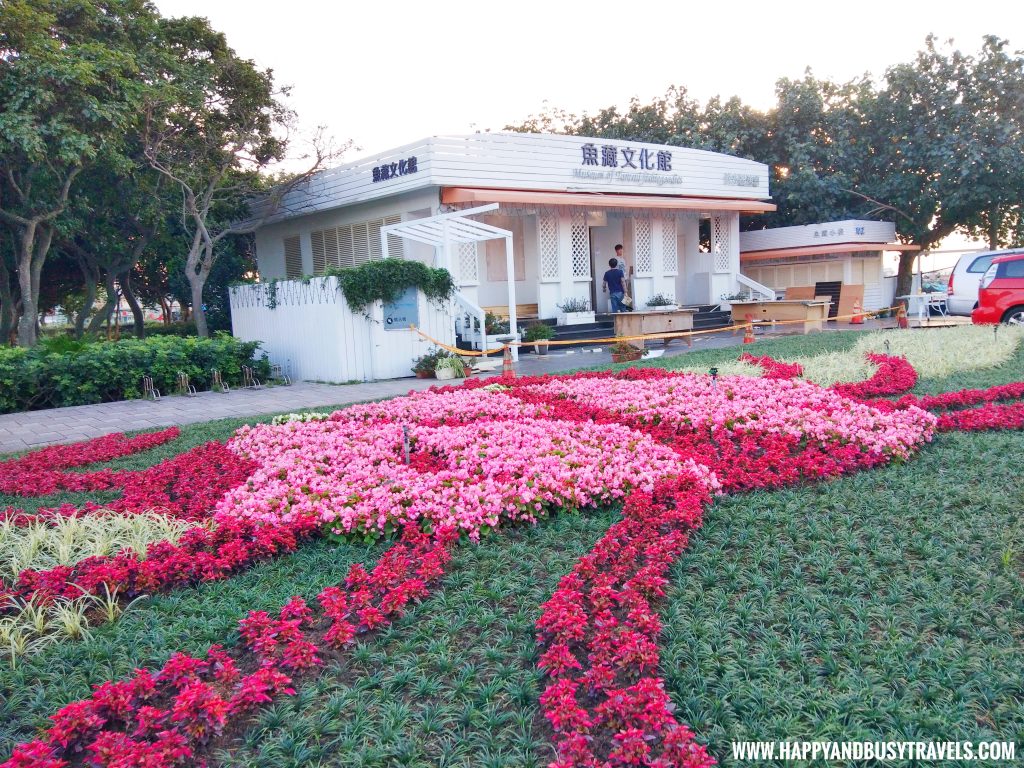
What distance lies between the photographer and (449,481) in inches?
193

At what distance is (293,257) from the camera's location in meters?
20.8

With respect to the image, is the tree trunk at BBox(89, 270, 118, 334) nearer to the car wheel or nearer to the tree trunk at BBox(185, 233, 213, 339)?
the tree trunk at BBox(185, 233, 213, 339)

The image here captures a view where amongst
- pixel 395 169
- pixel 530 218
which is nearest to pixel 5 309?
pixel 395 169

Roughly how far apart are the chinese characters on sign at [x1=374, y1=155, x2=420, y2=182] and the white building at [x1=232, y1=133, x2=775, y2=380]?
0.04 metres

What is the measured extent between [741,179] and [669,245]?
9.98 feet

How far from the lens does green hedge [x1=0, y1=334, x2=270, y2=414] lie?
10727mm

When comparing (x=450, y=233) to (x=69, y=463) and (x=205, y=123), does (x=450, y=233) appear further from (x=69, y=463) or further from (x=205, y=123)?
(x=69, y=463)

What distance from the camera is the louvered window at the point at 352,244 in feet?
57.2

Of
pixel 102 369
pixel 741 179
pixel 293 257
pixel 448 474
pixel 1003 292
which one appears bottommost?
pixel 448 474

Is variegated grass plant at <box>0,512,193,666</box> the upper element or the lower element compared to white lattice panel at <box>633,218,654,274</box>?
lower

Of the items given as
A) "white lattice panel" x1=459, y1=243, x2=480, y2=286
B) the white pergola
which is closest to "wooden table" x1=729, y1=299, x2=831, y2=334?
"white lattice panel" x1=459, y1=243, x2=480, y2=286

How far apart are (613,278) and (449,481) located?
45.6ft

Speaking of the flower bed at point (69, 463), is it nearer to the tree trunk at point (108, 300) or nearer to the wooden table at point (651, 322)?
the wooden table at point (651, 322)

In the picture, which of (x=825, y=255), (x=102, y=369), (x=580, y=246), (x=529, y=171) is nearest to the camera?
(x=102, y=369)
